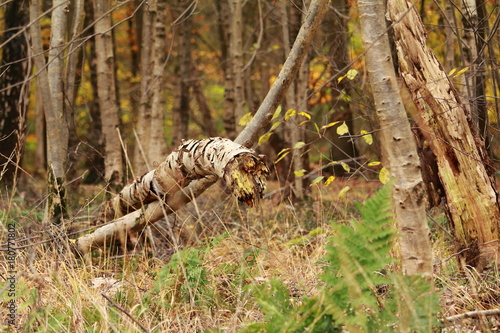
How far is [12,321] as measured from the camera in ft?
10.0

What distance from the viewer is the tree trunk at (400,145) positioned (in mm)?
2754

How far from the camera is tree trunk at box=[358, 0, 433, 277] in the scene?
Result: 2.75m

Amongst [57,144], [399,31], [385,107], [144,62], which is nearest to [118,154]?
[57,144]

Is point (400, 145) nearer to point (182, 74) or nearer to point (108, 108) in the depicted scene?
point (108, 108)

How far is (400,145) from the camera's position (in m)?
2.76

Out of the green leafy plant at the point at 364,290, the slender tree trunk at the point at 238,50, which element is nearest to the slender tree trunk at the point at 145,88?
the slender tree trunk at the point at 238,50

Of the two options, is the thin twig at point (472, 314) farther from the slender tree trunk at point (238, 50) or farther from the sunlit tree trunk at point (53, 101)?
the slender tree trunk at point (238, 50)

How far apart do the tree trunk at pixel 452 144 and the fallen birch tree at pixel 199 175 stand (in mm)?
773

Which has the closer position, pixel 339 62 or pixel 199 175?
pixel 199 175

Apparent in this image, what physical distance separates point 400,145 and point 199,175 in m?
1.79

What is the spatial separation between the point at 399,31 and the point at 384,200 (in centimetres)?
222

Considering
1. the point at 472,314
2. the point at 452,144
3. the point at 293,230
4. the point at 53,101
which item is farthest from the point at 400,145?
the point at 53,101

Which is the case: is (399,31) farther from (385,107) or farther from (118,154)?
(118,154)

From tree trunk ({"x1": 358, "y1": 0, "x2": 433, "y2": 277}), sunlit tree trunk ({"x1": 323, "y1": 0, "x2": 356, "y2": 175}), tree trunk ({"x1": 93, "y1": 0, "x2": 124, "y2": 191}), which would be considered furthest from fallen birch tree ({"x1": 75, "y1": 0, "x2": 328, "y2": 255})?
tree trunk ({"x1": 93, "y1": 0, "x2": 124, "y2": 191})
